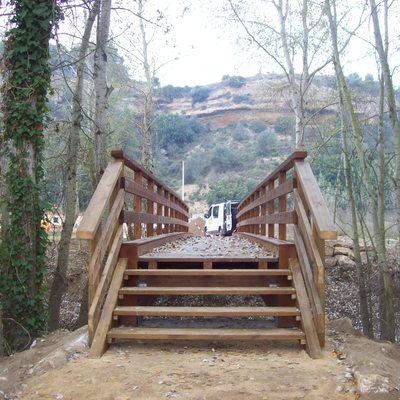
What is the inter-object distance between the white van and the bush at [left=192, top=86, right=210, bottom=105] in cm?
6648

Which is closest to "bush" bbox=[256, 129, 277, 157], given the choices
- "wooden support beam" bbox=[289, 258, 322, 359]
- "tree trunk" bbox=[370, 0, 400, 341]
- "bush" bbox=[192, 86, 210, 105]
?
"bush" bbox=[192, 86, 210, 105]

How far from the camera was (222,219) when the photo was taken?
90.4 feet

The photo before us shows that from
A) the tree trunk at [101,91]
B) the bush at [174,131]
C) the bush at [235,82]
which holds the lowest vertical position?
the tree trunk at [101,91]

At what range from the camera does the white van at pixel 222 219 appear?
2677cm

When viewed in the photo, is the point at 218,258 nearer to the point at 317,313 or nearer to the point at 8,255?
the point at 317,313

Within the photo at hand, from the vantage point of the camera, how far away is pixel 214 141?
244ft

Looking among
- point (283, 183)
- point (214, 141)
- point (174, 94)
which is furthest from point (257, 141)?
point (283, 183)

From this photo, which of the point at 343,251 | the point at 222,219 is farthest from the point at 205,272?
the point at 222,219

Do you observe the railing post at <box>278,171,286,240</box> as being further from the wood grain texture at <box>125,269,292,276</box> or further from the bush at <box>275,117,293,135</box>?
the bush at <box>275,117,293,135</box>

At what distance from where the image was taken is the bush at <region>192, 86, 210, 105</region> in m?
93.2

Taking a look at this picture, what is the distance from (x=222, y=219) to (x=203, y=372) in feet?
77.5

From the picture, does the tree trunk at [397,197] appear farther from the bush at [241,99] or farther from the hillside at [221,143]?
the bush at [241,99]

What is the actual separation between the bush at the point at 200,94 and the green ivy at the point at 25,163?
88495 millimetres

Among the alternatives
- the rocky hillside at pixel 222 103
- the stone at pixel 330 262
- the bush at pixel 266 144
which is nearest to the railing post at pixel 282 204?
the stone at pixel 330 262
